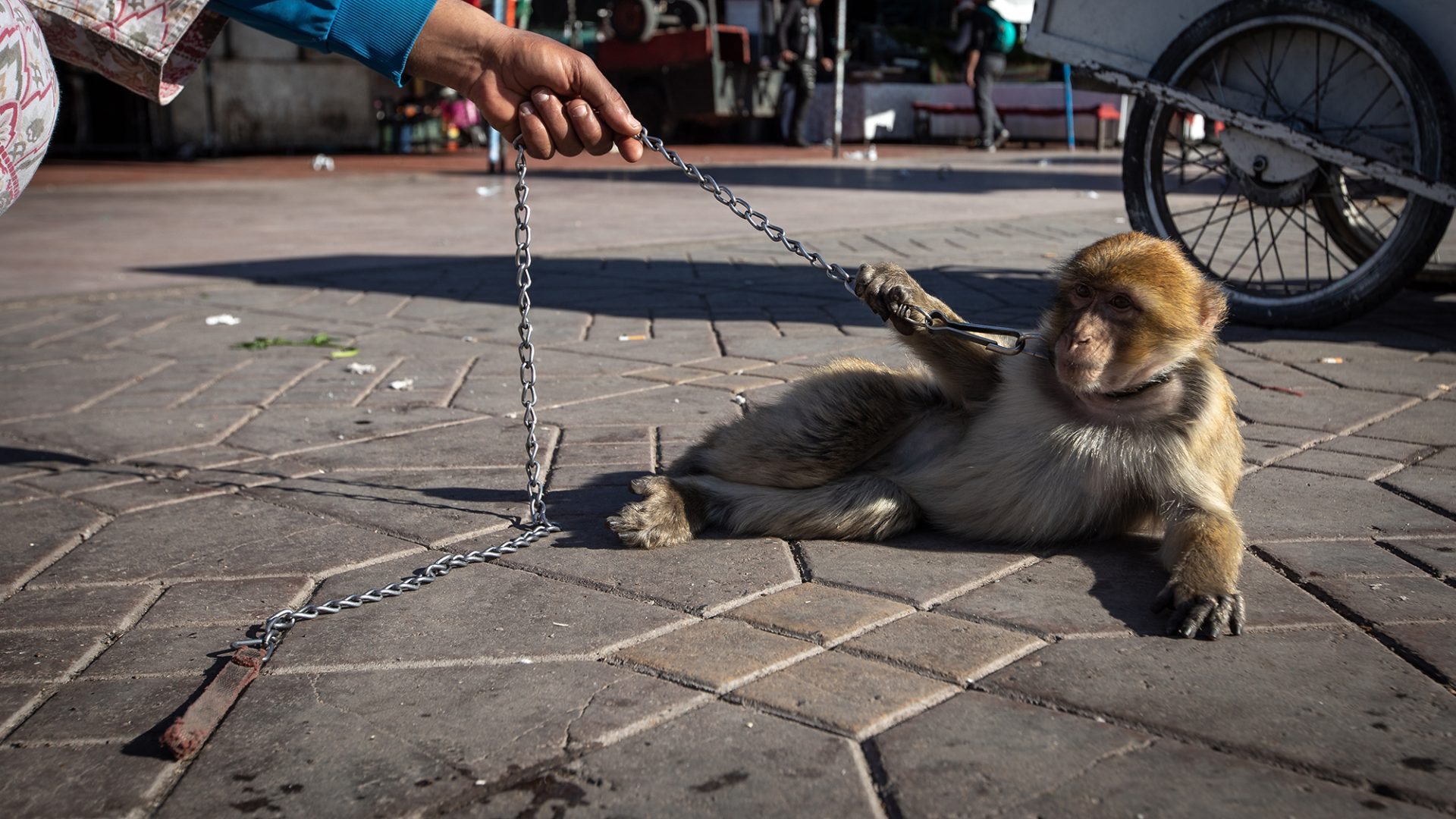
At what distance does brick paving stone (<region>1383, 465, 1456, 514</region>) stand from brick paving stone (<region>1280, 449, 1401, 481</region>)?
0.04m

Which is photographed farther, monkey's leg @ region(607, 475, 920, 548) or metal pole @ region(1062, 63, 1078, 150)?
metal pole @ region(1062, 63, 1078, 150)

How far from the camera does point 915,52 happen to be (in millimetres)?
24594

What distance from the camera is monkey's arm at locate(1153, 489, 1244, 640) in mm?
2465

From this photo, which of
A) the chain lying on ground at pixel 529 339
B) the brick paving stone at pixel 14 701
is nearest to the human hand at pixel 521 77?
the chain lying on ground at pixel 529 339

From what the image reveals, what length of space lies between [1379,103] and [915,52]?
66.7 feet

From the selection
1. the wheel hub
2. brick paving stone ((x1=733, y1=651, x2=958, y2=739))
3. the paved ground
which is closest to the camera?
the paved ground

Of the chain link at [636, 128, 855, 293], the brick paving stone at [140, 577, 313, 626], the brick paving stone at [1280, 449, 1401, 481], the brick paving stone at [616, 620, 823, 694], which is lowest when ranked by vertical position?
the brick paving stone at [140, 577, 313, 626]

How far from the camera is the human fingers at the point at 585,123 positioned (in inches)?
108

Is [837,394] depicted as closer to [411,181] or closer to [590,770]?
[590,770]

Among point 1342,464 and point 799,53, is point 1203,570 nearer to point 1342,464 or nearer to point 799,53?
point 1342,464

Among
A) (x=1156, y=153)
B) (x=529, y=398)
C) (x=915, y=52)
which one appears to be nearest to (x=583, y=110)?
(x=529, y=398)

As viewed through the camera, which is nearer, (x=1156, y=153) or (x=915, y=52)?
(x=1156, y=153)

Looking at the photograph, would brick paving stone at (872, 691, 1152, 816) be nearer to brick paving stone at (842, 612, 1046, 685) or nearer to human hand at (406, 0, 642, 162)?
brick paving stone at (842, 612, 1046, 685)

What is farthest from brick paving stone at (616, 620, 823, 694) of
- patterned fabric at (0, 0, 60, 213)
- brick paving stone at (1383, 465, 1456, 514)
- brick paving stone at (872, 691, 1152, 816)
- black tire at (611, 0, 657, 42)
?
black tire at (611, 0, 657, 42)
